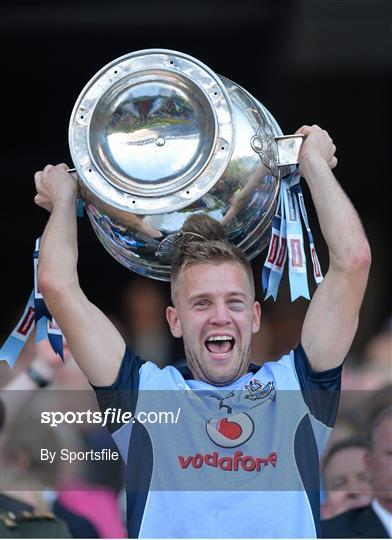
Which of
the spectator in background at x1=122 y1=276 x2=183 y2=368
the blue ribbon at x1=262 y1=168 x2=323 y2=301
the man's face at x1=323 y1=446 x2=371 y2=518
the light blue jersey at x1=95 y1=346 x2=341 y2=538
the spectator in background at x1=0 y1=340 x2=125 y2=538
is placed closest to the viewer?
the light blue jersey at x1=95 y1=346 x2=341 y2=538

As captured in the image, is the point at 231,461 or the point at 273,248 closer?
the point at 231,461

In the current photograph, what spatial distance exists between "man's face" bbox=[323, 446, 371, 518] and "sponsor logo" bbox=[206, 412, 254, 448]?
4.06ft

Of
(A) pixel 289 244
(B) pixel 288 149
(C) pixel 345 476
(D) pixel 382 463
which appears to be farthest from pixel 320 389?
(C) pixel 345 476

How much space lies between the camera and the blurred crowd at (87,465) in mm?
3818

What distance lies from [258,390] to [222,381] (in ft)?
0.28

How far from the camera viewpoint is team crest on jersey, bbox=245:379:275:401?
317 centimetres

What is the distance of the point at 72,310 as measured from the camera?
3195 millimetres

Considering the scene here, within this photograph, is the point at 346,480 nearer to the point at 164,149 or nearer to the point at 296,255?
the point at 296,255

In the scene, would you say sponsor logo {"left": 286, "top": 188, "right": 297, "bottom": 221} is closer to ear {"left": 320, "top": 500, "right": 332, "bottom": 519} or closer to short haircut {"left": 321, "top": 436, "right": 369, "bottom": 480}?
short haircut {"left": 321, "top": 436, "right": 369, "bottom": 480}

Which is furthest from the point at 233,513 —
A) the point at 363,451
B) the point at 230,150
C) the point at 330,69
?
the point at 330,69

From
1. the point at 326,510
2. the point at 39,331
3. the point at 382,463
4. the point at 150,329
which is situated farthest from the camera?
the point at 150,329

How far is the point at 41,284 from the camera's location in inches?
127

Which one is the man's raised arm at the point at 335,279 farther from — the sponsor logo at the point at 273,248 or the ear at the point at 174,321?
the ear at the point at 174,321

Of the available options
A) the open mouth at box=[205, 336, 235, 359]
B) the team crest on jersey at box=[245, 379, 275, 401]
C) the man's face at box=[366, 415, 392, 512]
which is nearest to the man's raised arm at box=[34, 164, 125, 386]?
the open mouth at box=[205, 336, 235, 359]
